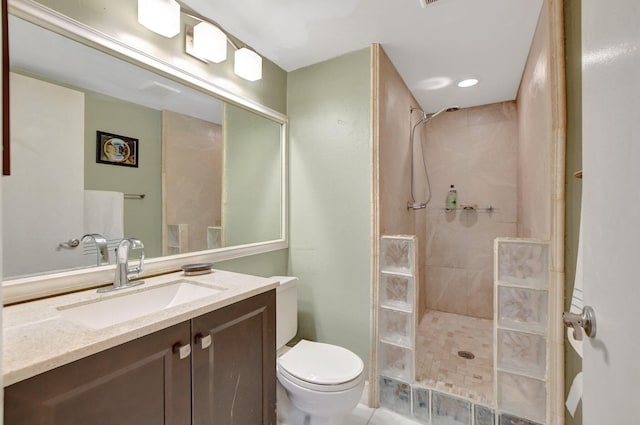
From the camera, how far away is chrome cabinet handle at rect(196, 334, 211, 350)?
91 cm

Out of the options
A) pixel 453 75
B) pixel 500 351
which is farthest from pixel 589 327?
pixel 453 75

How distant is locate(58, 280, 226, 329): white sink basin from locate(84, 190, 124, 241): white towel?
288 millimetres

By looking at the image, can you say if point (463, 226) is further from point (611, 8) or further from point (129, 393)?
point (129, 393)

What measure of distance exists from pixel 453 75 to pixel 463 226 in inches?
60.1

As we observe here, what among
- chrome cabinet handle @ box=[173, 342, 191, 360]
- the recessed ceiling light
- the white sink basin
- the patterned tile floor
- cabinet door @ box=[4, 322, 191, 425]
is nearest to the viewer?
cabinet door @ box=[4, 322, 191, 425]

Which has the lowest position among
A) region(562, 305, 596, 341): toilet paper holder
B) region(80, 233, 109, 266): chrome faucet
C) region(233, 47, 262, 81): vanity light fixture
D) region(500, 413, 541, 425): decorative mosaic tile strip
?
region(500, 413, 541, 425): decorative mosaic tile strip

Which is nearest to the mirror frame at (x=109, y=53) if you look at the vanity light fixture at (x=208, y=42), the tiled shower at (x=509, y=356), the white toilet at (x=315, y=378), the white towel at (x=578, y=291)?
the vanity light fixture at (x=208, y=42)

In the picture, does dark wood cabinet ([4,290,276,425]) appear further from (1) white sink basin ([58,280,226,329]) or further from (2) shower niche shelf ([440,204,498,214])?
(2) shower niche shelf ([440,204,498,214])

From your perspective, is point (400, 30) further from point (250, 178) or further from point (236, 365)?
point (236, 365)

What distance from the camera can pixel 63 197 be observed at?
105cm

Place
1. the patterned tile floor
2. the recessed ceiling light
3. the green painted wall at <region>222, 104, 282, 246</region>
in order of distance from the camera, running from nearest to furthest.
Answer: the patterned tile floor, the green painted wall at <region>222, 104, 282, 246</region>, the recessed ceiling light

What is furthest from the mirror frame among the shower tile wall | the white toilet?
the shower tile wall

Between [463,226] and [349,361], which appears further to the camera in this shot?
[463,226]

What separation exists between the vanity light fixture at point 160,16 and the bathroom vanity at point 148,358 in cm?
114
